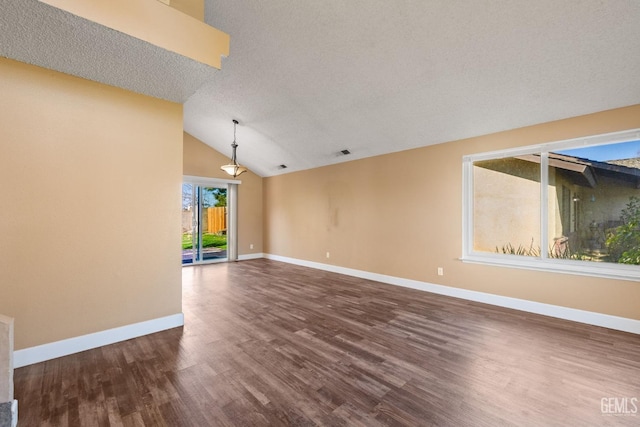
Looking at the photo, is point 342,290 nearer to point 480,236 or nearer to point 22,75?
point 480,236

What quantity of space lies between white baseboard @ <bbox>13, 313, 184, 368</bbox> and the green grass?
4.11m

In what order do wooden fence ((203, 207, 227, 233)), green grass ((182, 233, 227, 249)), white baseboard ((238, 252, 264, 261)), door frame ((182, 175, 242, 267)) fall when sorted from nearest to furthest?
green grass ((182, 233, 227, 249)), wooden fence ((203, 207, 227, 233)), door frame ((182, 175, 242, 267)), white baseboard ((238, 252, 264, 261))

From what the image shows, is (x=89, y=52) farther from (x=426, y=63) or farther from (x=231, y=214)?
(x=231, y=214)

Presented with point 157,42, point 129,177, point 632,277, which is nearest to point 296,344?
point 129,177

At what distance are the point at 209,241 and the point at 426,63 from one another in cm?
650

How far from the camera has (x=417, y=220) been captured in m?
4.62

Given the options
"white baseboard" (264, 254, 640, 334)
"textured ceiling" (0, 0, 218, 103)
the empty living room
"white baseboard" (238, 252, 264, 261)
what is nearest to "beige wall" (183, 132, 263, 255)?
"white baseboard" (238, 252, 264, 261)

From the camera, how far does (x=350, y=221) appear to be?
5738 mm

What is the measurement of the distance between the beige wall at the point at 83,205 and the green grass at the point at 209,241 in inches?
159

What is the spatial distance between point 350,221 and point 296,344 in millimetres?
3484

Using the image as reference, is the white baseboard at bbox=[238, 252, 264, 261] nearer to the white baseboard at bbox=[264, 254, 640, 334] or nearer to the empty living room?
the empty living room

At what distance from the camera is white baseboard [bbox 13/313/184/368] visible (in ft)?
7.27

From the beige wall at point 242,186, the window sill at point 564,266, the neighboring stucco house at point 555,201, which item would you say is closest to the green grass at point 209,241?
the beige wall at point 242,186

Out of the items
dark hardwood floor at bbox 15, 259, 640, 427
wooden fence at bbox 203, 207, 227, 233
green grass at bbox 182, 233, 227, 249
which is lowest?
dark hardwood floor at bbox 15, 259, 640, 427
